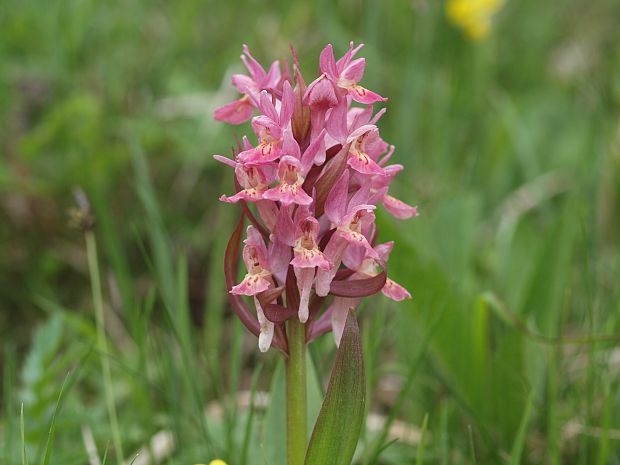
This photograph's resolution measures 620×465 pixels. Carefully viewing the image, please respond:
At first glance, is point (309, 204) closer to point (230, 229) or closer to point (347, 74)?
point (347, 74)

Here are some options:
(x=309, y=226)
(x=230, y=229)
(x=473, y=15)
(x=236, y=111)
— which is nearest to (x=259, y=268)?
(x=309, y=226)

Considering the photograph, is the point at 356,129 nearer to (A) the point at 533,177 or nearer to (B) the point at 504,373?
(B) the point at 504,373

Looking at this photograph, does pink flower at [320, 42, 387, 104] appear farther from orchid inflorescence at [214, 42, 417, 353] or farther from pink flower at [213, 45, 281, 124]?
pink flower at [213, 45, 281, 124]

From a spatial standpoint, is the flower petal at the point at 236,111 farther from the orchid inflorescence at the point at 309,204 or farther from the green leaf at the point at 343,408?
the green leaf at the point at 343,408

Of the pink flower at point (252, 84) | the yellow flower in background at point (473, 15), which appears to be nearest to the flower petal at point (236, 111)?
the pink flower at point (252, 84)

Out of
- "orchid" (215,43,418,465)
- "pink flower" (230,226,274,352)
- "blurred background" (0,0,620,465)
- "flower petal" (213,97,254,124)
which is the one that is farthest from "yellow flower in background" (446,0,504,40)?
"pink flower" (230,226,274,352)

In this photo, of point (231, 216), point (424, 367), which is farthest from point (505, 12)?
point (424, 367)
